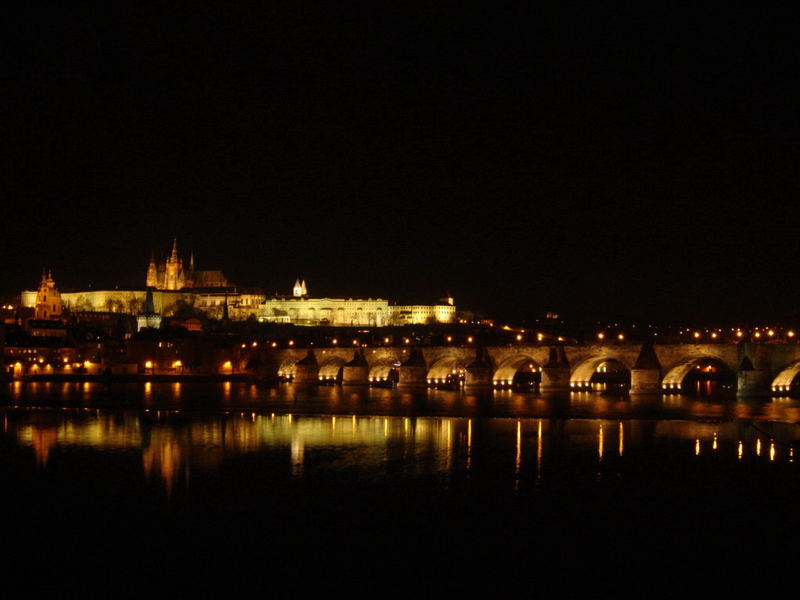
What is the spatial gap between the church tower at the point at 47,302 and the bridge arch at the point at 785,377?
79.6 m

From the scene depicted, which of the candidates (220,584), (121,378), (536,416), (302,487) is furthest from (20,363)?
(220,584)

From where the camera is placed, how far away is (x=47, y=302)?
104 metres

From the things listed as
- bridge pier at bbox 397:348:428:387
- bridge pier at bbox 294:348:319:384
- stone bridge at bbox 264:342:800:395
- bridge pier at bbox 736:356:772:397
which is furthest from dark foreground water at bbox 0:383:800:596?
bridge pier at bbox 294:348:319:384

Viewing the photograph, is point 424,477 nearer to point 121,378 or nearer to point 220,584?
point 220,584

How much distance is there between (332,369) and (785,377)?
1241 inches

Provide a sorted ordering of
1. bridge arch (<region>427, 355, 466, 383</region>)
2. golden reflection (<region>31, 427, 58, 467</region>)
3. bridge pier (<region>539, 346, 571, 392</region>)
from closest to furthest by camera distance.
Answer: golden reflection (<region>31, 427, 58, 467</region>) → bridge pier (<region>539, 346, 571, 392</region>) → bridge arch (<region>427, 355, 466, 383</region>)

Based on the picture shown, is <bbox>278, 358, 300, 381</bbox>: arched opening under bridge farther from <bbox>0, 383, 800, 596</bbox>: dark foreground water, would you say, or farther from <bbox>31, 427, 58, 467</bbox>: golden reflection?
<bbox>31, 427, 58, 467</bbox>: golden reflection

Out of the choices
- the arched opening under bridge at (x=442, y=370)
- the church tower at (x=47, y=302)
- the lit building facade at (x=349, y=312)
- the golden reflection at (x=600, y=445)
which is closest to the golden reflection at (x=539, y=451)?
the golden reflection at (x=600, y=445)

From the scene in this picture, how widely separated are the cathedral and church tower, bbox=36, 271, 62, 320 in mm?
34587

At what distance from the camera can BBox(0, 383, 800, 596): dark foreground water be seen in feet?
41.0

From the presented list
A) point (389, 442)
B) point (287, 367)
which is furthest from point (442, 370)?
point (389, 442)

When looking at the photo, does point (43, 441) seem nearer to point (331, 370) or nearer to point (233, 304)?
point (331, 370)

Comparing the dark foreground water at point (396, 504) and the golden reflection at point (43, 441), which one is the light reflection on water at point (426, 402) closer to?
the dark foreground water at point (396, 504)

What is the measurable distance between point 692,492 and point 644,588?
6.23 meters
